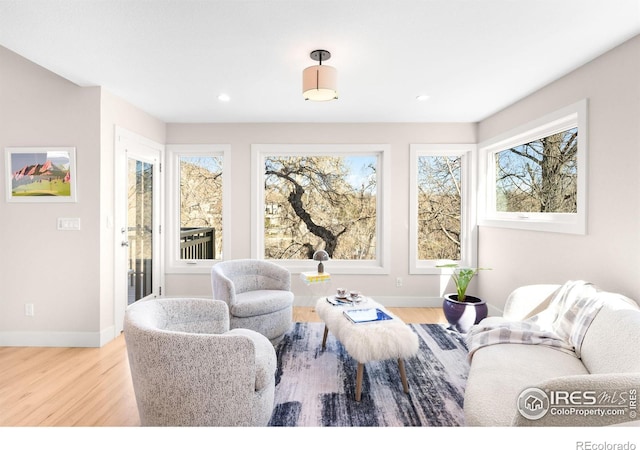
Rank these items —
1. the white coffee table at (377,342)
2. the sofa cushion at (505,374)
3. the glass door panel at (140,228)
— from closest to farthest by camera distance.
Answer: the sofa cushion at (505,374) < the white coffee table at (377,342) < the glass door panel at (140,228)

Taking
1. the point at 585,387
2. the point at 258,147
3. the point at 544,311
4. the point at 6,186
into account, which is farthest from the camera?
the point at 258,147

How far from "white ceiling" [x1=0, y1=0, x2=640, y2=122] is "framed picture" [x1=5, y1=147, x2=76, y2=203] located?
763mm

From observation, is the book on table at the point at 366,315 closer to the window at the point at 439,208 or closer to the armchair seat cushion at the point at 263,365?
the armchair seat cushion at the point at 263,365

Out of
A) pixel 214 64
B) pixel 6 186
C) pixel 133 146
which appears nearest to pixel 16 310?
pixel 6 186

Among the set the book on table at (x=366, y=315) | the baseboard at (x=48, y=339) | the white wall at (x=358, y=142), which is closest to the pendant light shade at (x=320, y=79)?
the book on table at (x=366, y=315)

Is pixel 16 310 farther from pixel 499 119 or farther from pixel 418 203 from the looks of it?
pixel 499 119

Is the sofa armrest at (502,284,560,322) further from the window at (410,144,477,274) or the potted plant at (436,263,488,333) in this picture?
the window at (410,144,477,274)

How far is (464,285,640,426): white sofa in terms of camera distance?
1061mm

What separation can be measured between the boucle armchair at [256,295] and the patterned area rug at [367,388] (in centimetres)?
27

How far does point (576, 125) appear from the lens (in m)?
2.74

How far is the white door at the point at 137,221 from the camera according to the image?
3324 millimetres

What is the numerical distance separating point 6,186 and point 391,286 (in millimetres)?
4227
